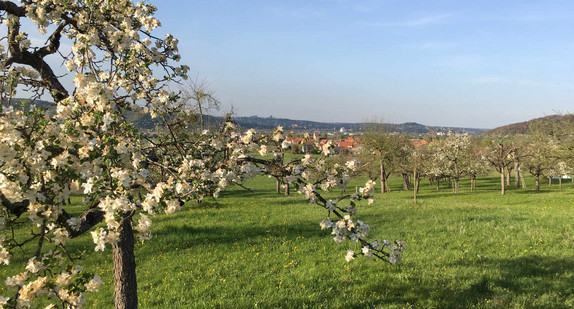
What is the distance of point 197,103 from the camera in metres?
26.0

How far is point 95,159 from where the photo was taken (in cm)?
374

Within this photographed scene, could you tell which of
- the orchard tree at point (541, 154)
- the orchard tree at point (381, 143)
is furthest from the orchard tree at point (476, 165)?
the orchard tree at point (381, 143)

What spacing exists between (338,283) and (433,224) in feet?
30.3

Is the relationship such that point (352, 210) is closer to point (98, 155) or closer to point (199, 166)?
point (199, 166)

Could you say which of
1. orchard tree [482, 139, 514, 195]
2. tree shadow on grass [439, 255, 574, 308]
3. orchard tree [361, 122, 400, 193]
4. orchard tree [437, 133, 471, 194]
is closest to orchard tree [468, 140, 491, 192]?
orchard tree [437, 133, 471, 194]

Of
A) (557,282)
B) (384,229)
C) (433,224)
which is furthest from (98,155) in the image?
(433,224)

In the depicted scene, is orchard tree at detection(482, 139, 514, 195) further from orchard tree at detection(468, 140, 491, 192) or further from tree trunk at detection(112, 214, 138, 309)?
tree trunk at detection(112, 214, 138, 309)

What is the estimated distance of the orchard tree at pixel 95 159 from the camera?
11.3 ft

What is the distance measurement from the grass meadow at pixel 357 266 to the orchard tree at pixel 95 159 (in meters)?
1.12

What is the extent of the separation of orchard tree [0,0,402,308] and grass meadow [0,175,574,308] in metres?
1.12

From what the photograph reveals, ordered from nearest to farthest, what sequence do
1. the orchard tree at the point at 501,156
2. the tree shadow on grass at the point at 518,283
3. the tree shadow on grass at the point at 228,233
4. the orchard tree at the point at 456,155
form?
the tree shadow on grass at the point at 518,283 < the tree shadow on grass at the point at 228,233 < the orchard tree at the point at 501,156 < the orchard tree at the point at 456,155

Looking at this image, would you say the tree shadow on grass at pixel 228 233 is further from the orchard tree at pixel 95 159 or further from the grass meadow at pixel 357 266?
the orchard tree at pixel 95 159

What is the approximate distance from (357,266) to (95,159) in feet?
29.5

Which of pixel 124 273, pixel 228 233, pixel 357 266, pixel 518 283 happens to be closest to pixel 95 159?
pixel 124 273
